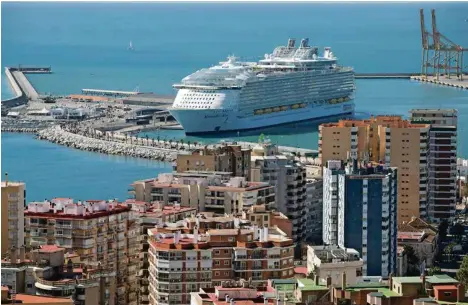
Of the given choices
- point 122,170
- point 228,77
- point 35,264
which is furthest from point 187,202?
point 228,77

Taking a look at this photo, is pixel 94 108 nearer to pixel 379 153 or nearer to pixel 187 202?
pixel 379 153

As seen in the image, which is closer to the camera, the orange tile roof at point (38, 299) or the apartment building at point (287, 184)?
the orange tile roof at point (38, 299)

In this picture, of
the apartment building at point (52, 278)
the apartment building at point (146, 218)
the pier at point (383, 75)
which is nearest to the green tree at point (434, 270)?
the apartment building at point (146, 218)

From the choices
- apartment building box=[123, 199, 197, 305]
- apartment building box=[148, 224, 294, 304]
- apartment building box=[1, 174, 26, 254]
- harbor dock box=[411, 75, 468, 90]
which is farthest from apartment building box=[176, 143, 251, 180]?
harbor dock box=[411, 75, 468, 90]

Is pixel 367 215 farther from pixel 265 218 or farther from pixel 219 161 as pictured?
pixel 219 161

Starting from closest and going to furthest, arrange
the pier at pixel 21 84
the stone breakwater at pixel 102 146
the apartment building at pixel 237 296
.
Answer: the apartment building at pixel 237 296, the stone breakwater at pixel 102 146, the pier at pixel 21 84

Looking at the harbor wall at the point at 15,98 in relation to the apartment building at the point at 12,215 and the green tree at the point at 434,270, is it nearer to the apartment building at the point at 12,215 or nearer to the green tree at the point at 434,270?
the green tree at the point at 434,270

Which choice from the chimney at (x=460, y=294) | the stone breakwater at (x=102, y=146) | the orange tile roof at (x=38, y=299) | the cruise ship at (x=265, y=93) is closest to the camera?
the chimney at (x=460, y=294)

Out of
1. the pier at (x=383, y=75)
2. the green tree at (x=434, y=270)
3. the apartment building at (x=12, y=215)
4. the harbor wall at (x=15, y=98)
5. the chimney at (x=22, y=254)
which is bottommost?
the green tree at (x=434, y=270)

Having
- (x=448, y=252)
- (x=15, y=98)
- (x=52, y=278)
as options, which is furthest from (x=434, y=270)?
(x=15, y=98)
